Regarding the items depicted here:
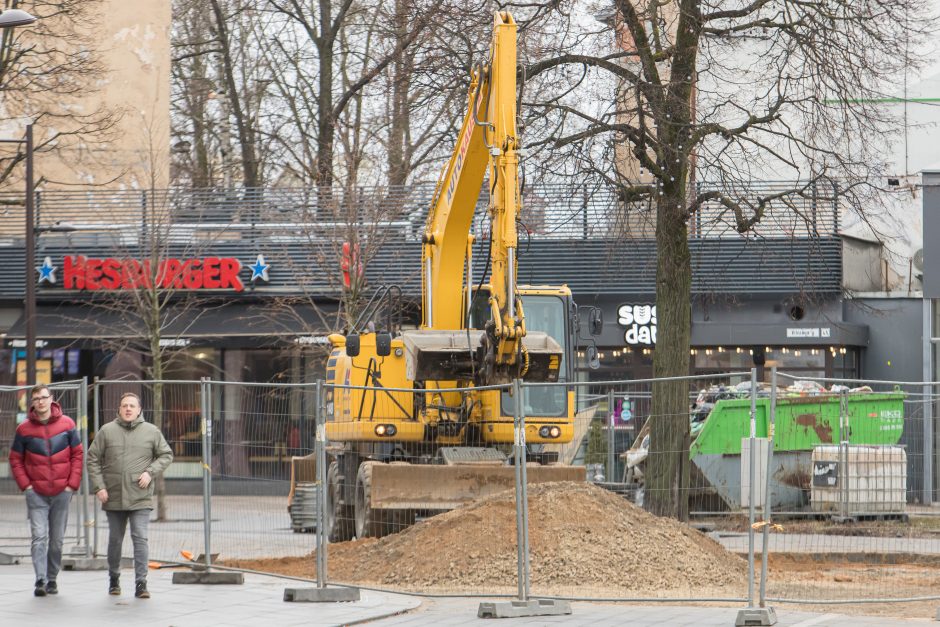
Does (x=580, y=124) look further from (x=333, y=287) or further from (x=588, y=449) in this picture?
(x=333, y=287)

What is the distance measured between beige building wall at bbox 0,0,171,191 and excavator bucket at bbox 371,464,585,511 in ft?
62.7

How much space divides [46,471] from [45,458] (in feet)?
0.38

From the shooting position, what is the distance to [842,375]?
29.1m

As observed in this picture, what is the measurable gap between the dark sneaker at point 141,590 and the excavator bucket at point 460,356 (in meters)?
4.30

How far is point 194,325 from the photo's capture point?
29578 mm

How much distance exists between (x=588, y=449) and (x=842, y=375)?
9.85 m

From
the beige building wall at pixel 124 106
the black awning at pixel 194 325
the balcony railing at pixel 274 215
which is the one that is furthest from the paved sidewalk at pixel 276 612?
the beige building wall at pixel 124 106

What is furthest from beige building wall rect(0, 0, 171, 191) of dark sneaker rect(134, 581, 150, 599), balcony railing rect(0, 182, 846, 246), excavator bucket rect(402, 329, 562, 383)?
dark sneaker rect(134, 581, 150, 599)

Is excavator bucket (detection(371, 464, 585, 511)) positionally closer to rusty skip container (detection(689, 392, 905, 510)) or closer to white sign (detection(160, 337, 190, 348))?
rusty skip container (detection(689, 392, 905, 510))

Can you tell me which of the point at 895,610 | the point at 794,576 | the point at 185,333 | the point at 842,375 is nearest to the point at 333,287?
the point at 185,333

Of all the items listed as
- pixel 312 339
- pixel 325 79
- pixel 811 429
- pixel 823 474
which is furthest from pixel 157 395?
pixel 325 79

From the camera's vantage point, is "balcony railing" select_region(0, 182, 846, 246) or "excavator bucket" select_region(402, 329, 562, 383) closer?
"excavator bucket" select_region(402, 329, 562, 383)

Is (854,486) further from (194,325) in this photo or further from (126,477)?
(194,325)

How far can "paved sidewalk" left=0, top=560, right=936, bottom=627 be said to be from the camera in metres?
11.0
